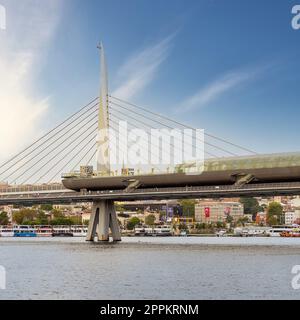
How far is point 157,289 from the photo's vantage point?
1393 inches

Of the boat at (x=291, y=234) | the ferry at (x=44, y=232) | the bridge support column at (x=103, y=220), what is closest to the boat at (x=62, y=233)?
the ferry at (x=44, y=232)

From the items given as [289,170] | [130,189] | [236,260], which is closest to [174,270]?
[236,260]

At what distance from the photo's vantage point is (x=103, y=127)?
7975cm

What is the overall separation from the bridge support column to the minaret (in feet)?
18.9

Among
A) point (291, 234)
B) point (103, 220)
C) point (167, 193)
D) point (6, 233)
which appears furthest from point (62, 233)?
point (167, 193)

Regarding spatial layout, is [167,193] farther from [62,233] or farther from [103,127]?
[62,233]

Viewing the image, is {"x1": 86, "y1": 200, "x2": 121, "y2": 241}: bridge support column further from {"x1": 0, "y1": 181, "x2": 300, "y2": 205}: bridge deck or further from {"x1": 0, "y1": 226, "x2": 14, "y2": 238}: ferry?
{"x1": 0, "y1": 226, "x2": 14, "y2": 238}: ferry

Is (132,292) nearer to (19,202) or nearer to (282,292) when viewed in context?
(282,292)

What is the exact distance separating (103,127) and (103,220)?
12662 millimetres

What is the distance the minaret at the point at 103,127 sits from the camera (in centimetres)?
7844

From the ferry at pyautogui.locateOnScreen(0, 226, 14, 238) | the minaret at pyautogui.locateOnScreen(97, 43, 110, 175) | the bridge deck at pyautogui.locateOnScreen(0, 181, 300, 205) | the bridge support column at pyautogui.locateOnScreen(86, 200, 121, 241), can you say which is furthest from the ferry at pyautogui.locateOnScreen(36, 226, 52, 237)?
the minaret at pyautogui.locateOnScreen(97, 43, 110, 175)

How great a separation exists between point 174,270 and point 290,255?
1607 centimetres

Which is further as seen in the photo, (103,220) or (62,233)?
(62,233)

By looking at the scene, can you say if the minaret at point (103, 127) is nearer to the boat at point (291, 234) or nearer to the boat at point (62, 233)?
the boat at point (62, 233)
